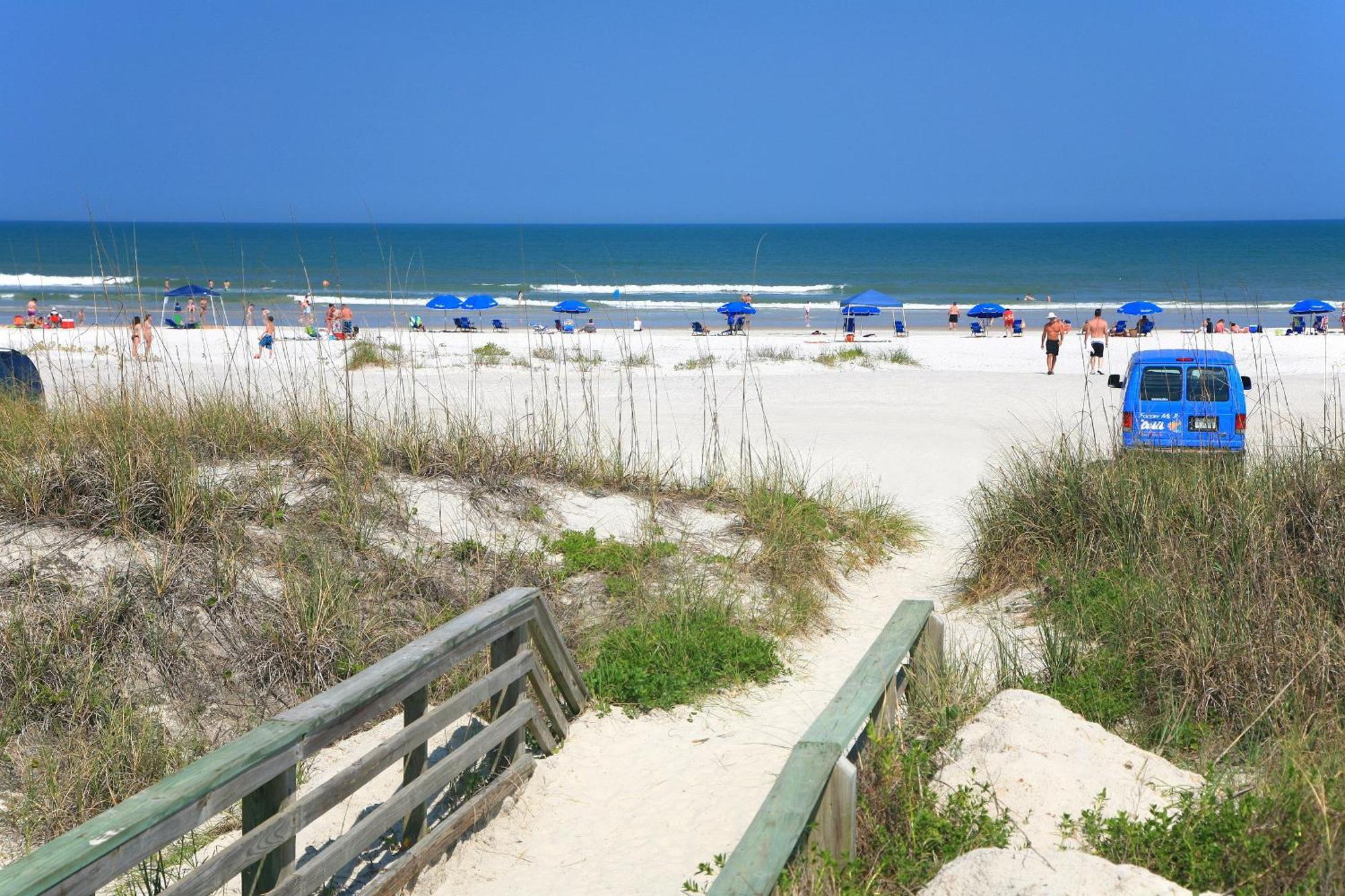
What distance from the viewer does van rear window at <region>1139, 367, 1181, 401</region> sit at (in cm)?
1036

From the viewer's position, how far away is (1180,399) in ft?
33.7

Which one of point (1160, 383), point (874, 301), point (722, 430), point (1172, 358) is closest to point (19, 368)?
point (722, 430)

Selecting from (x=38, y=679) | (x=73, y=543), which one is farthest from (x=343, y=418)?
(x=38, y=679)

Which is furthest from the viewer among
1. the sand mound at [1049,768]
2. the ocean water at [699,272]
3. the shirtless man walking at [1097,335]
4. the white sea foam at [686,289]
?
the white sea foam at [686,289]

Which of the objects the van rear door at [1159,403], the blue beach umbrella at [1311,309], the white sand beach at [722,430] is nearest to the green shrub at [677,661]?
the white sand beach at [722,430]

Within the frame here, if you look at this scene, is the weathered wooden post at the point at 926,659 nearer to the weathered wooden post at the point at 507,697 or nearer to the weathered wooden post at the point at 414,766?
the weathered wooden post at the point at 507,697

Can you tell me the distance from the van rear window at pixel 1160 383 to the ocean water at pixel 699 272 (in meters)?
9.03

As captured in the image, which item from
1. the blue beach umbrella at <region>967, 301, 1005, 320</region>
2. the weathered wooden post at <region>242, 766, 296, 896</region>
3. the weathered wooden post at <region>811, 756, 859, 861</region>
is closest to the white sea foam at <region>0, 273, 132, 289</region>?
the blue beach umbrella at <region>967, 301, 1005, 320</region>

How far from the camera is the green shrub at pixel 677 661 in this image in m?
6.07

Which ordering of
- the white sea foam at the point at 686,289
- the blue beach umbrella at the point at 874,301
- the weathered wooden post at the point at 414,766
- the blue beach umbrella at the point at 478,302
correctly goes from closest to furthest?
the weathered wooden post at the point at 414,766 < the blue beach umbrella at the point at 874,301 < the blue beach umbrella at the point at 478,302 < the white sea foam at the point at 686,289

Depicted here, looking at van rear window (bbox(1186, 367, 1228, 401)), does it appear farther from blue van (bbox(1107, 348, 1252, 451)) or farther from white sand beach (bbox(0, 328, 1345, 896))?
white sand beach (bbox(0, 328, 1345, 896))

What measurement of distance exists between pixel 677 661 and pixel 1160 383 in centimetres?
643

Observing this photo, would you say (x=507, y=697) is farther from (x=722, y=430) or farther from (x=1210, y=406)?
(x=722, y=430)

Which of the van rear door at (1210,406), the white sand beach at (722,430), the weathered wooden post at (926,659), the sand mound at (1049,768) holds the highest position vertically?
the van rear door at (1210,406)
